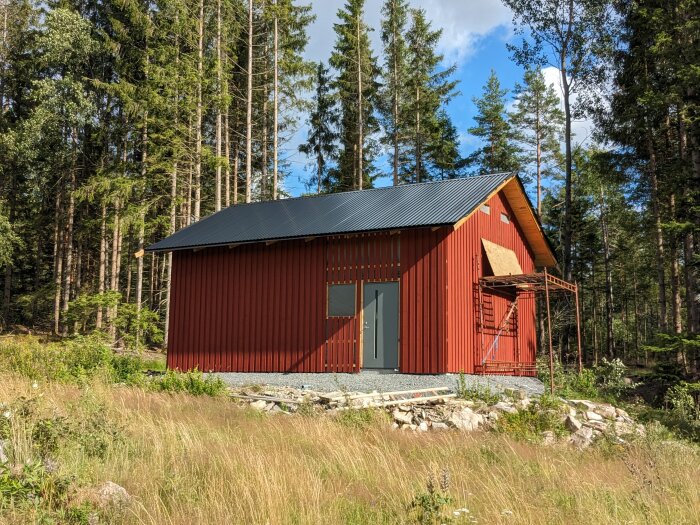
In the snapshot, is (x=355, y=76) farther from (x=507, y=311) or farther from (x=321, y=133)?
(x=507, y=311)

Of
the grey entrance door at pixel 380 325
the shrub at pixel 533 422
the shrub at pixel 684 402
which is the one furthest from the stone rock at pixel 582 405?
the grey entrance door at pixel 380 325

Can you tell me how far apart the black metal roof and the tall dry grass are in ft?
24.6

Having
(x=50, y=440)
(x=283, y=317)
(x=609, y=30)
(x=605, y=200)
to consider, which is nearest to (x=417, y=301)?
(x=283, y=317)

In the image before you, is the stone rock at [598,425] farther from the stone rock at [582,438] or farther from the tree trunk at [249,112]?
the tree trunk at [249,112]

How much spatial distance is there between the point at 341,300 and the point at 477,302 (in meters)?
3.60

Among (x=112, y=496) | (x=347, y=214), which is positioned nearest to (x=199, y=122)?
(x=347, y=214)

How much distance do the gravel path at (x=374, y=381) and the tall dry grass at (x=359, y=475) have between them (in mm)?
4925

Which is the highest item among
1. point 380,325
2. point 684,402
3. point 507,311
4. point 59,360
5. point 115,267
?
point 115,267

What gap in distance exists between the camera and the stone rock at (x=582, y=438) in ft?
28.7

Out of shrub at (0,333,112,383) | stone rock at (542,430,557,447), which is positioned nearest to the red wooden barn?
shrub at (0,333,112,383)

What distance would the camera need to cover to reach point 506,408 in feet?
34.4

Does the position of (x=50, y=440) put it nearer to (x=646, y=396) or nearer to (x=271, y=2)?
(x=646, y=396)

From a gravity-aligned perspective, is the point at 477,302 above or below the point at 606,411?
above

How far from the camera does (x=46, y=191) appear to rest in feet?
94.3
